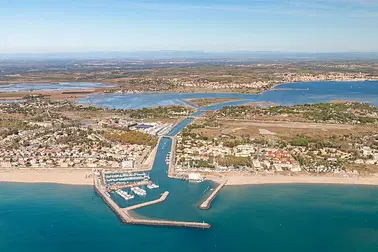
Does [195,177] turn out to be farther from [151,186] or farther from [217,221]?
[217,221]

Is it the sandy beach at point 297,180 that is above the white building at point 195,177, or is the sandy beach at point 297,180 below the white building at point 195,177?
below

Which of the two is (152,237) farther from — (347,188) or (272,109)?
(272,109)

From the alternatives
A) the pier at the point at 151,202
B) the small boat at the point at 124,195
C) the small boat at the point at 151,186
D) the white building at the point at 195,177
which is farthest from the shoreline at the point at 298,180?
the small boat at the point at 124,195

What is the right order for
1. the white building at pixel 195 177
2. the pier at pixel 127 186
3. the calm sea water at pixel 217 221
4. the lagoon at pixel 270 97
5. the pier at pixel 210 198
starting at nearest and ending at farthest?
1. the calm sea water at pixel 217 221
2. the pier at pixel 210 198
3. the pier at pixel 127 186
4. the white building at pixel 195 177
5. the lagoon at pixel 270 97

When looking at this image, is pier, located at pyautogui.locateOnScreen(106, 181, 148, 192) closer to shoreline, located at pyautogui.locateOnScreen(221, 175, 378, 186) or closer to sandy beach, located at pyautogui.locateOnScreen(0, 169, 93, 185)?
sandy beach, located at pyautogui.locateOnScreen(0, 169, 93, 185)

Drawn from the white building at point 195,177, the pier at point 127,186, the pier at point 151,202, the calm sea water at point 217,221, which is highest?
the white building at point 195,177

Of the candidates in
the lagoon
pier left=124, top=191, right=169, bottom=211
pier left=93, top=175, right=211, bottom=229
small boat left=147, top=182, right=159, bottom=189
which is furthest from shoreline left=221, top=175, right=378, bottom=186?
the lagoon

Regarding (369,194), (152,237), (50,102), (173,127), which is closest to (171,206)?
(152,237)

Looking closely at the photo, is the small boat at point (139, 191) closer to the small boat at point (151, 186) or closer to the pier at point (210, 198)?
the small boat at point (151, 186)
